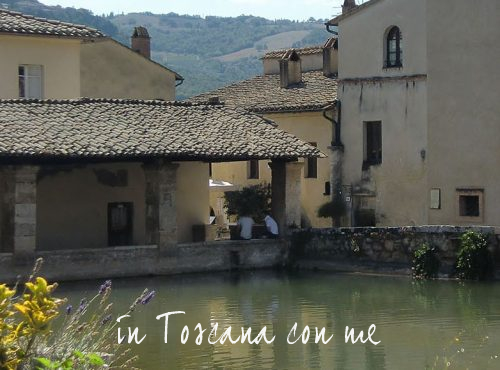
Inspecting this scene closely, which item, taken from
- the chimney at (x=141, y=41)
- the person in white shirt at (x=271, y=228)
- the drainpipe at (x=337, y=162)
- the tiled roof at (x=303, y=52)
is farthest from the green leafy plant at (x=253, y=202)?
the chimney at (x=141, y=41)

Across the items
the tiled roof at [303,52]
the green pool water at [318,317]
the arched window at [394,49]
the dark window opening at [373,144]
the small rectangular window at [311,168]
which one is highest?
the tiled roof at [303,52]

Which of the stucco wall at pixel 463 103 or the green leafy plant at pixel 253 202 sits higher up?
the stucco wall at pixel 463 103

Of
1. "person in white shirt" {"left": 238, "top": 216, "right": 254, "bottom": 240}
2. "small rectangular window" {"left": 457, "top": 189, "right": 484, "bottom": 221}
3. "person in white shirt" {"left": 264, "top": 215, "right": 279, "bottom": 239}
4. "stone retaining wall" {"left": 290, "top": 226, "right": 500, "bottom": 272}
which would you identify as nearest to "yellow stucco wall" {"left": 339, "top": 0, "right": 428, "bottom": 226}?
A: "small rectangular window" {"left": 457, "top": 189, "right": 484, "bottom": 221}

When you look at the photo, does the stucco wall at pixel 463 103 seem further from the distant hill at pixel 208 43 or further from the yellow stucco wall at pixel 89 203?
the distant hill at pixel 208 43

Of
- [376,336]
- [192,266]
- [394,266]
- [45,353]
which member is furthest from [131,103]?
[45,353]

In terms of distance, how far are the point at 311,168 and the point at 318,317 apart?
17.3 metres

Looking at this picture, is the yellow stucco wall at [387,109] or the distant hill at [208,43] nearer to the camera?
the yellow stucco wall at [387,109]

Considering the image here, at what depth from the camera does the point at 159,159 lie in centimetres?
2659

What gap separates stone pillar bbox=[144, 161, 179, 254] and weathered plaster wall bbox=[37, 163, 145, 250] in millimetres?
1957

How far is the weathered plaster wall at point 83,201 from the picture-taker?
27.6 meters

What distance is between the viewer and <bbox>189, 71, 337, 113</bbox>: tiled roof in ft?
120

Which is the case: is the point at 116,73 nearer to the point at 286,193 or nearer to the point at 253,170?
the point at 253,170

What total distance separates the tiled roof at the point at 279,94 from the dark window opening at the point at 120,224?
28.1 ft

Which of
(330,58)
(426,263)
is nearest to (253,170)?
(330,58)
